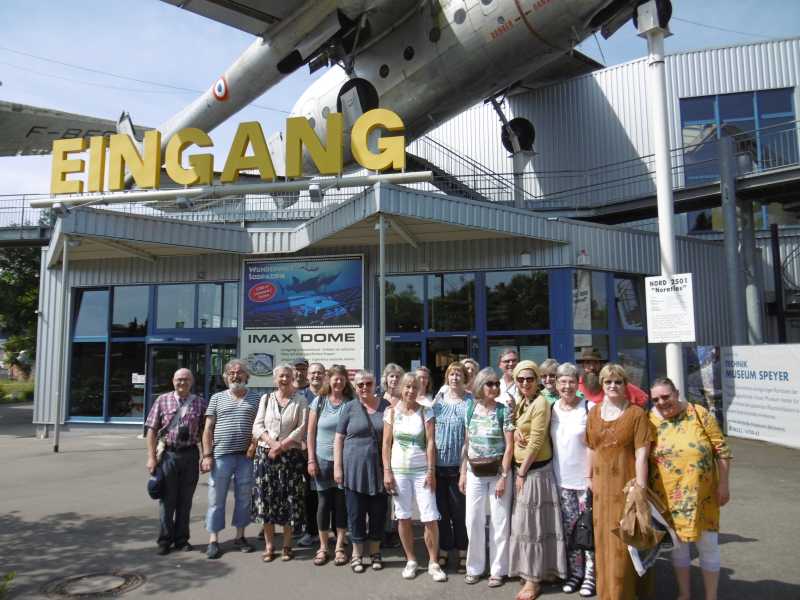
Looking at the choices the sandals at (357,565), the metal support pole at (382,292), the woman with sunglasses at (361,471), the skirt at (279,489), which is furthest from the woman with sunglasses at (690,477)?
the metal support pole at (382,292)

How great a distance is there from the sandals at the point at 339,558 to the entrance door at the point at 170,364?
10.8m

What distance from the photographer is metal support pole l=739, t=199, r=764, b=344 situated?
14484 millimetres

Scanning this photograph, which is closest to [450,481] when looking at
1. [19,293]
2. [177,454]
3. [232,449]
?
[232,449]

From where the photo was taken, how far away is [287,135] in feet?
42.2

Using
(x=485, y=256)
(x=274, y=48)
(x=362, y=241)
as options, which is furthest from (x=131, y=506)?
(x=274, y=48)

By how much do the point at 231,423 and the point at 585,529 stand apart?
10.7 ft

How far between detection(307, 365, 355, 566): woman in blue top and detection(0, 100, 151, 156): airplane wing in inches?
1269

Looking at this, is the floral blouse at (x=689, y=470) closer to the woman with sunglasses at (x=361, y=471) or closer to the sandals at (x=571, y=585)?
the sandals at (x=571, y=585)

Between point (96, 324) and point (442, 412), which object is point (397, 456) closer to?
point (442, 412)

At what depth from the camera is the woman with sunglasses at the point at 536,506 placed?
4.42 meters

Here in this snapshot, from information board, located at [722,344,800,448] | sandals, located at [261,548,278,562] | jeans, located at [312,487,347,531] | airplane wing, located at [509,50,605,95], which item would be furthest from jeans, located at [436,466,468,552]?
airplane wing, located at [509,50,605,95]

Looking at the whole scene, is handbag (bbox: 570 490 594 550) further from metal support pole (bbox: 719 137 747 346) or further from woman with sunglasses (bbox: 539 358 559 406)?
metal support pole (bbox: 719 137 747 346)

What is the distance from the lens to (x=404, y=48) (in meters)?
16.0

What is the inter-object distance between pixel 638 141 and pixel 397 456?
17545mm
